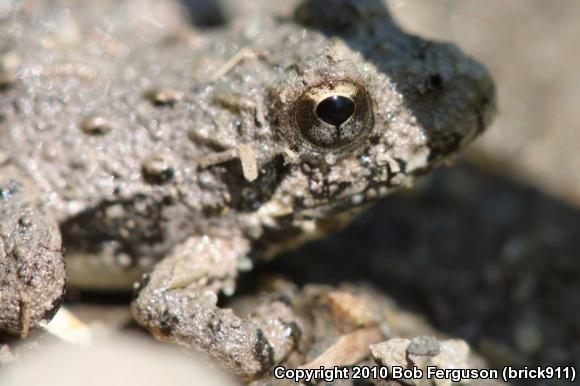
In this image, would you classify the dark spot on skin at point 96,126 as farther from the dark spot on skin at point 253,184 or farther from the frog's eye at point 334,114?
the frog's eye at point 334,114

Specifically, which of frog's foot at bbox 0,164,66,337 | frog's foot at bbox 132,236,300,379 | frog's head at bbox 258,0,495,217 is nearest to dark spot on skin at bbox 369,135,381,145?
frog's head at bbox 258,0,495,217

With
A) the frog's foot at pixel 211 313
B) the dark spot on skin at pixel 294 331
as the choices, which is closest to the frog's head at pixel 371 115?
the frog's foot at pixel 211 313

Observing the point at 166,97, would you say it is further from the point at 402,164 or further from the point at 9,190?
the point at 402,164

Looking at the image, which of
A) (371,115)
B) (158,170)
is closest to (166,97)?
(158,170)

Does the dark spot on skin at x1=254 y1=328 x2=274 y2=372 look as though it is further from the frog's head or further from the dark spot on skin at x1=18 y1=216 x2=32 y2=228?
the dark spot on skin at x1=18 y1=216 x2=32 y2=228

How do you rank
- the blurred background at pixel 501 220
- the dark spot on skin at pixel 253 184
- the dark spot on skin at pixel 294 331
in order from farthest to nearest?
the blurred background at pixel 501 220, the dark spot on skin at pixel 294 331, the dark spot on skin at pixel 253 184

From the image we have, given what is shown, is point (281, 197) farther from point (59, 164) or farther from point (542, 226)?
point (542, 226)

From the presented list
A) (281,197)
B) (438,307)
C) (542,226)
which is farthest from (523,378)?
(281,197)
